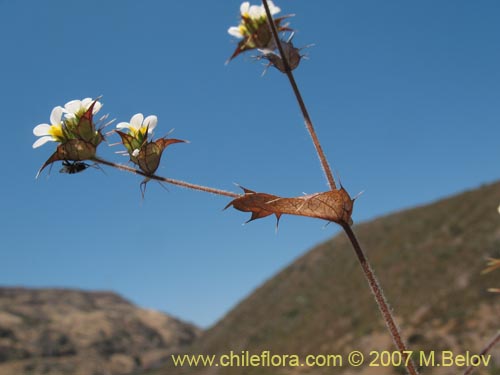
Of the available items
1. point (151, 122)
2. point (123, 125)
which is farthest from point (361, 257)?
point (123, 125)

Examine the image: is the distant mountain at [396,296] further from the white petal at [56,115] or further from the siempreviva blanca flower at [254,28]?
the white petal at [56,115]

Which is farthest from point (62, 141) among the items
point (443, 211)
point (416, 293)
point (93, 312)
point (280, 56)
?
point (93, 312)

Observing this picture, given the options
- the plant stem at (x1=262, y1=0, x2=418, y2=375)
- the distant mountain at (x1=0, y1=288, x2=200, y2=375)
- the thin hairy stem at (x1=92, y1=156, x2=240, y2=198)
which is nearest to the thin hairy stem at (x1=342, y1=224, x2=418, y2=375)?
the plant stem at (x1=262, y1=0, x2=418, y2=375)

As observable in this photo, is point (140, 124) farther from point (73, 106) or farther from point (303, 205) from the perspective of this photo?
point (303, 205)

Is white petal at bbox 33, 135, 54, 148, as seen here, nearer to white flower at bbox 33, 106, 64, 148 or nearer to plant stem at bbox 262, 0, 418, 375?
white flower at bbox 33, 106, 64, 148

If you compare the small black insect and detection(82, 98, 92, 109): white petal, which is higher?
detection(82, 98, 92, 109): white petal
